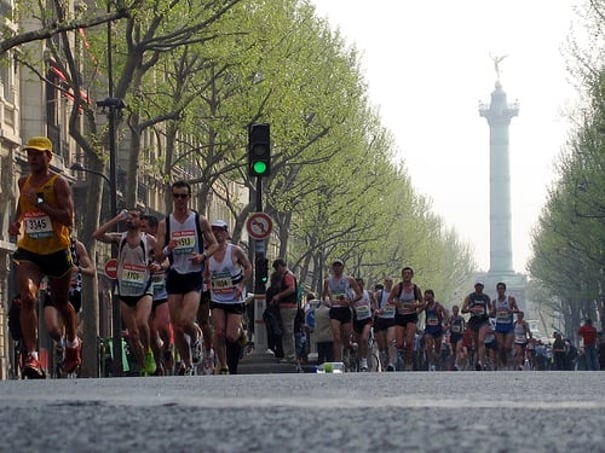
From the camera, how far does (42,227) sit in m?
14.2

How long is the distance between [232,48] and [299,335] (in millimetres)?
6254

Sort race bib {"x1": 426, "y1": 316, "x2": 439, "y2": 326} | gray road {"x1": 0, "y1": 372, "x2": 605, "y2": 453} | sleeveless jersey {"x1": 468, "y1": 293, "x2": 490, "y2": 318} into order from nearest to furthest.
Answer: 1. gray road {"x1": 0, "y1": 372, "x2": 605, "y2": 453}
2. sleeveless jersey {"x1": 468, "y1": 293, "x2": 490, "y2": 318}
3. race bib {"x1": 426, "y1": 316, "x2": 439, "y2": 326}

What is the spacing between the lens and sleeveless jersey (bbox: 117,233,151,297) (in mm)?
18031

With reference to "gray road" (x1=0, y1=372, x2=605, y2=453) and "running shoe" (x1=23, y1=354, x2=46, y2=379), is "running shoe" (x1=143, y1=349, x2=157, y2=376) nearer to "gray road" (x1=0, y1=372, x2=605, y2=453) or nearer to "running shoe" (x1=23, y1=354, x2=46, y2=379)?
"running shoe" (x1=23, y1=354, x2=46, y2=379)

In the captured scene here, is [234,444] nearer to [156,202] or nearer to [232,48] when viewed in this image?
[232,48]

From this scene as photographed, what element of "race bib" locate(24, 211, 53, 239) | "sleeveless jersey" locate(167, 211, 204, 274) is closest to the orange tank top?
"race bib" locate(24, 211, 53, 239)

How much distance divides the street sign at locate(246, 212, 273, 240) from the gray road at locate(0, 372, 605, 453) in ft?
52.1

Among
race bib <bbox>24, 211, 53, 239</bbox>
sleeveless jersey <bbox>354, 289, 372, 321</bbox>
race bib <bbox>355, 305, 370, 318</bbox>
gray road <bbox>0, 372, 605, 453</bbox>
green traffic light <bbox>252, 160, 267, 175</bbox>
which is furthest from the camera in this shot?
race bib <bbox>355, 305, 370, 318</bbox>

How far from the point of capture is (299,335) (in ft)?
112

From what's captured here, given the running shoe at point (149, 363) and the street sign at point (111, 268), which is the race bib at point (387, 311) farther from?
the running shoe at point (149, 363)

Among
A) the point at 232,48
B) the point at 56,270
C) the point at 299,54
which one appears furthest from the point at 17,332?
the point at 299,54

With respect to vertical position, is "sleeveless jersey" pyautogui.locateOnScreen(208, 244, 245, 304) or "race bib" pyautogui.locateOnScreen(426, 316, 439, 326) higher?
"sleeveless jersey" pyautogui.locateOnScreen(208, 244, 245, 304)

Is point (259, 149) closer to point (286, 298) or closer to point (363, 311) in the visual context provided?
point (286, 298)

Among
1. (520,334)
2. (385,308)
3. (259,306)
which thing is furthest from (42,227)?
(520,334)
